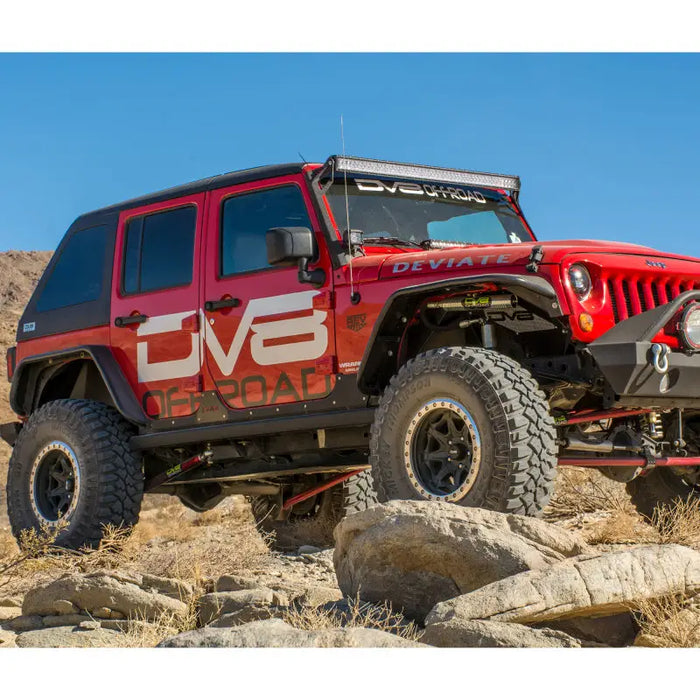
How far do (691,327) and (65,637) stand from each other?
3353 mm

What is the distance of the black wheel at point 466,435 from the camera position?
18.6ft

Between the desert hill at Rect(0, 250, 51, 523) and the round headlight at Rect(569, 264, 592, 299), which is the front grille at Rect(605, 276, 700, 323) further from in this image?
the desert hill at Rect(0, 250, 51, 523)

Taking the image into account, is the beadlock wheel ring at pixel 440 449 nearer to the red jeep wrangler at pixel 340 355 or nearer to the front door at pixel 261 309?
the red jeep wrangler at pixel 340 355

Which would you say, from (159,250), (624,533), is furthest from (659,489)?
(159,250)

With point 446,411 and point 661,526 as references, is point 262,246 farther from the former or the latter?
point 661,526

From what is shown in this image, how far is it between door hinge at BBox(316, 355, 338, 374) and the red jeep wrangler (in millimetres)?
14

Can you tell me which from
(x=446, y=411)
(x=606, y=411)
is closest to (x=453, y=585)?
(x=446, y=411)

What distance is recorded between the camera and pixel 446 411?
6.05 m

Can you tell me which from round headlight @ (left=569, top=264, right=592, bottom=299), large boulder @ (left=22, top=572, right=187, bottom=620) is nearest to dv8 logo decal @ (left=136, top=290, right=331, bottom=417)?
large boulder @ (left=22, top=572, right=187, bottom=620)

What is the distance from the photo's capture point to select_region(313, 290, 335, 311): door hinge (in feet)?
23.0

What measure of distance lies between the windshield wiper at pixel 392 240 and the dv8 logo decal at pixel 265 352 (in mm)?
499

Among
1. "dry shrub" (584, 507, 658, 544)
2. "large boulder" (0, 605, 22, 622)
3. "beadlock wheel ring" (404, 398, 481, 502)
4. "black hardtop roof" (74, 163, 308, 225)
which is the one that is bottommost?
"large boulder" (0, 605, 22, 622)

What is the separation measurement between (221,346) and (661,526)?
9.52 ft

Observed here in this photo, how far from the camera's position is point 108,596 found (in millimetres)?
5953
